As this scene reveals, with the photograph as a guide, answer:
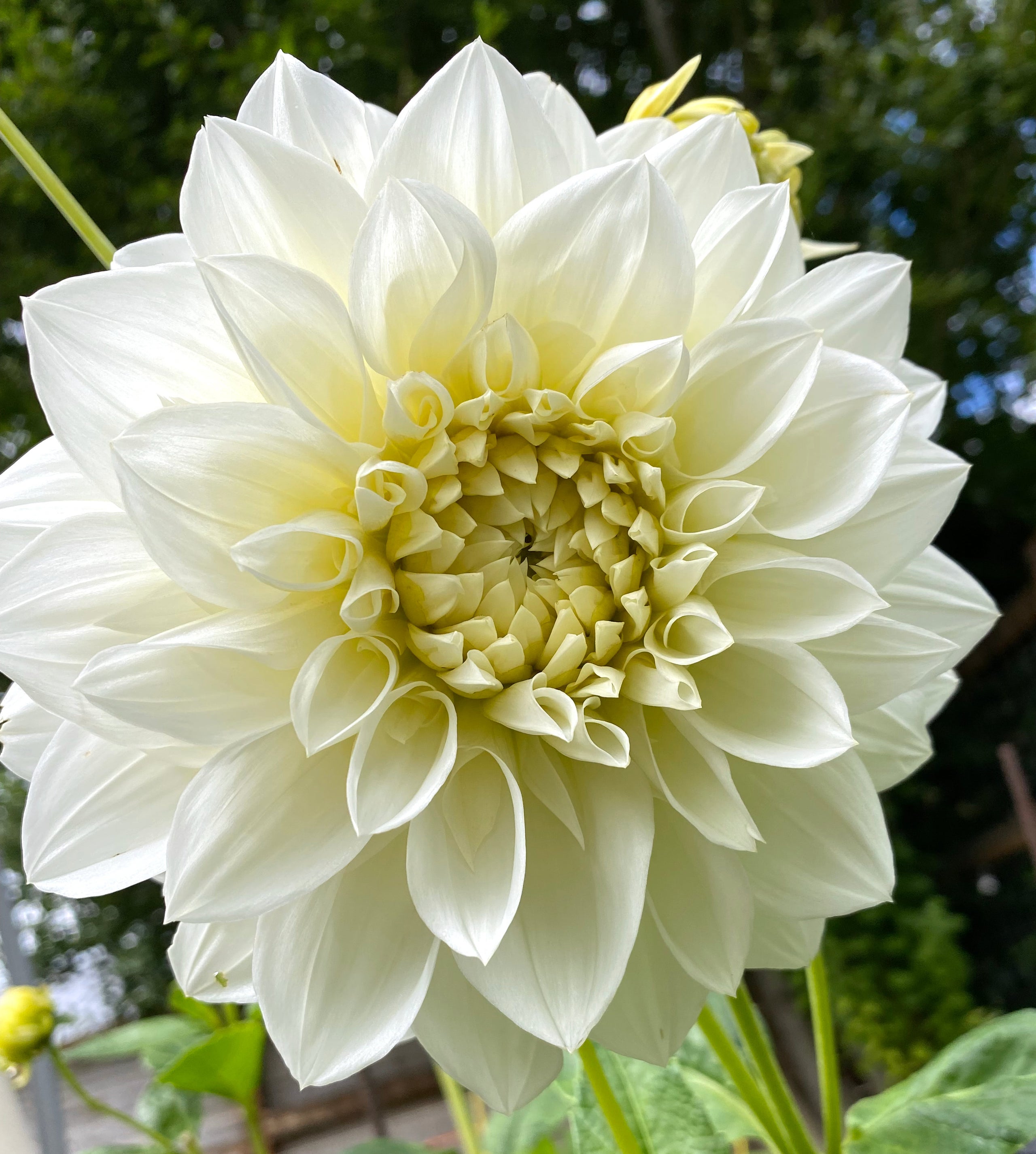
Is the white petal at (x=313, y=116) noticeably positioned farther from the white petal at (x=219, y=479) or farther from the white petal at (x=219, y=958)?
the white petal at (x=219, y=958)

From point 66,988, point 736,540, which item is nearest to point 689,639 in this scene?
point 736,540

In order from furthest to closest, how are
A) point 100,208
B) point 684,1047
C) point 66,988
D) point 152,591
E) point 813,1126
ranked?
point 813,1126
point 100,208
point 66,988
point 684,1047
point 152,591

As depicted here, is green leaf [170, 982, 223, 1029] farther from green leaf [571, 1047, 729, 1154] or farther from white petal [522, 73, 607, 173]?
white petal [522, 73, 607, 173]

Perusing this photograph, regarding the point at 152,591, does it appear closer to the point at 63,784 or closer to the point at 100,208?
the point at 63,784

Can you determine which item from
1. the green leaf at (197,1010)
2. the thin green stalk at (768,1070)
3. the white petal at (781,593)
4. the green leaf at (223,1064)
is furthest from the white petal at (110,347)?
the green leaf at (197,1010)

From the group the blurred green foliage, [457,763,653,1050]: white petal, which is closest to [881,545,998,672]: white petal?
[457,763,653,1050]: white petal

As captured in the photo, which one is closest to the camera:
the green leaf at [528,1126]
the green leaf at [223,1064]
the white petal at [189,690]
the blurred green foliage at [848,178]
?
the white petal at [189,690]
